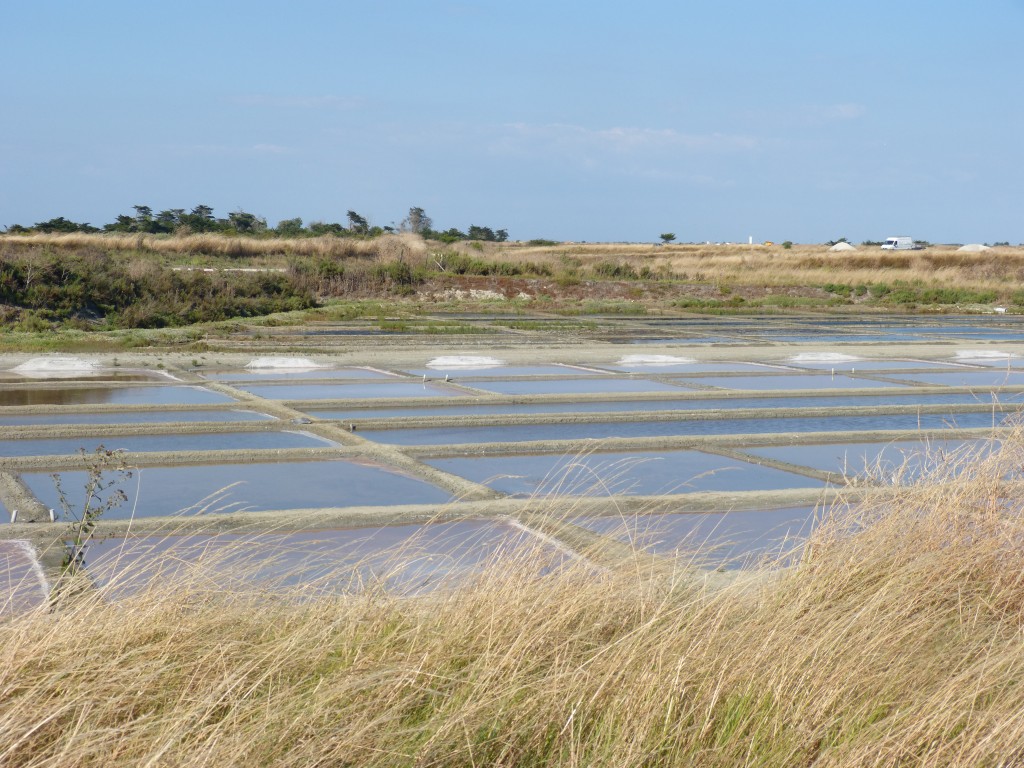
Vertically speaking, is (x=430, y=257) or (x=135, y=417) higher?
(x=430, y=257)

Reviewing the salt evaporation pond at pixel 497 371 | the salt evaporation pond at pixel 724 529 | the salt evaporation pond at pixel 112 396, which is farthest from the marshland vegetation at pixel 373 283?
the salt evaporation pond at pixel 724 529

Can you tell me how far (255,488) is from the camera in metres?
8.88

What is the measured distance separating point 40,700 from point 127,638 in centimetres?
44

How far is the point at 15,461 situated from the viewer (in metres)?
9.60

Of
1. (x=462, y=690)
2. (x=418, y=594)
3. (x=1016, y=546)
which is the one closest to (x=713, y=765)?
(x=462, y=690)

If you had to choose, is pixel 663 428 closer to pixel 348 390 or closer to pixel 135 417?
pixel 348 390

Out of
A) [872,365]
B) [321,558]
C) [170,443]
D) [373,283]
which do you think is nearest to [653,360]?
[872,365]

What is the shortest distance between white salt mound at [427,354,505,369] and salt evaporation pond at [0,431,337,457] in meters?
7.43

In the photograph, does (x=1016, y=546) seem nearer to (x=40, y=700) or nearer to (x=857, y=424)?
(x=40, y=700)

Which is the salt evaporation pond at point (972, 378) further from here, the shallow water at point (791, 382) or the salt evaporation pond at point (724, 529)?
the salt evaporation pond at point (724, 529)

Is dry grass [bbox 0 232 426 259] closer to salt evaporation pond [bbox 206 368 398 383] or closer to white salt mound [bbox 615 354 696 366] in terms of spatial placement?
white salt mound [bbox 615 354 696 366]

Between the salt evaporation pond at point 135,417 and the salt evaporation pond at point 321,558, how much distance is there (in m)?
5.50

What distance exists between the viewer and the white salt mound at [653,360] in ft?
65.2

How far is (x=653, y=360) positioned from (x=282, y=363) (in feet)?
20.8
